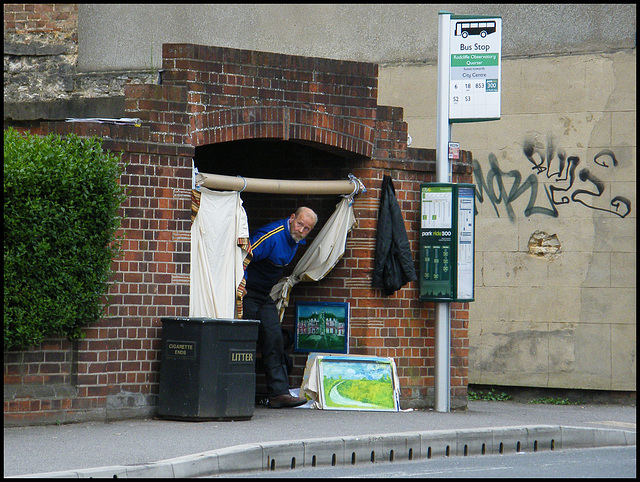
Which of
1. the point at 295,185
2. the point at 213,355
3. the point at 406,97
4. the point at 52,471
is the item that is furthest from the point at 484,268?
the point at 52,471

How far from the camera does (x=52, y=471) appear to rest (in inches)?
273

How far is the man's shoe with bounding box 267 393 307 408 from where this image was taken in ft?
36.0

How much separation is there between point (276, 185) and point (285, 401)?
234 cm

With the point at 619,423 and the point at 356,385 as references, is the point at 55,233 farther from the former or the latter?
the point at 619,423

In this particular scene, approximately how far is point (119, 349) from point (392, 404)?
3.06 m

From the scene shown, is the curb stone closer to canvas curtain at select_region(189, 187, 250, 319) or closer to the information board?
canvas curtain at select_region(189, 187, 250, 319)

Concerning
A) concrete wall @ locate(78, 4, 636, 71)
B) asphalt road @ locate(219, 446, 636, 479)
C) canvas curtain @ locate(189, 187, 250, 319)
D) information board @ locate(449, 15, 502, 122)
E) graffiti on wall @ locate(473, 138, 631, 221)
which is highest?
concrete wall @ locate(78, 4, 636, 71)

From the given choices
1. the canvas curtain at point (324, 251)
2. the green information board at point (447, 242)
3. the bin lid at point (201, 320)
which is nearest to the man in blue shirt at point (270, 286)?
the canvas curtain at point (324, 251)

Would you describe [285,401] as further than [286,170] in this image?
No

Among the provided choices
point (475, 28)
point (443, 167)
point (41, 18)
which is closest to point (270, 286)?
point (443, 167)

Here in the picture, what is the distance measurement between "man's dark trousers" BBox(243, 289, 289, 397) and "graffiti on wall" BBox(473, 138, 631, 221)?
4090 mm

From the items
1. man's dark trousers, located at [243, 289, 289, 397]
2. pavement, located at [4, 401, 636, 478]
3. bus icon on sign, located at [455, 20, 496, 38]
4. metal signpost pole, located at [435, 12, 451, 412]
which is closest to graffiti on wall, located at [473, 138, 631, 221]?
metal signpost pole, located at [435, 12, 451, 412]

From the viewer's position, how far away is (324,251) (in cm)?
1148

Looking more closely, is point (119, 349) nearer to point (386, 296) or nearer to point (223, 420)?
point (223, 420)
